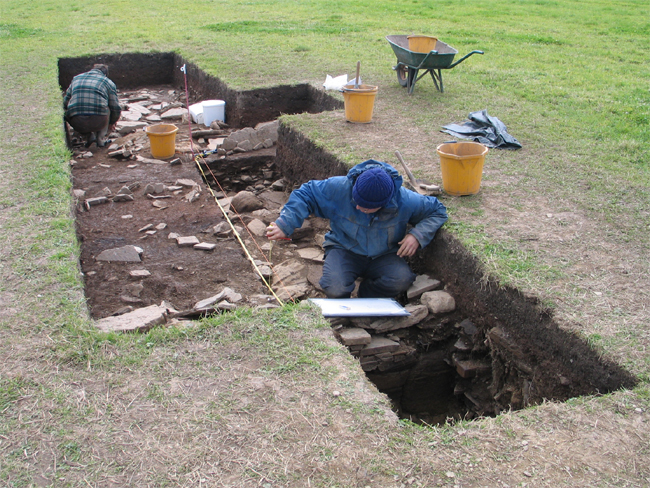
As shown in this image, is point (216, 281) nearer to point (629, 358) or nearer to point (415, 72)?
point (629, 358)

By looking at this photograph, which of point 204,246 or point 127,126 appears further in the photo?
point 127,126

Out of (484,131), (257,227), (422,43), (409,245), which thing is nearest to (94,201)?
(257,227)

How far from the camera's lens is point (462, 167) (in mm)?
4891

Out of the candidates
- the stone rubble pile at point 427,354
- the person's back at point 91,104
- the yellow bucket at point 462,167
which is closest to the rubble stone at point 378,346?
the stone rubble pile at point 427,354

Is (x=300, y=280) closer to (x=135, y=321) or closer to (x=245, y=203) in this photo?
(x=135, y=321)

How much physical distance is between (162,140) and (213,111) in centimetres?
167

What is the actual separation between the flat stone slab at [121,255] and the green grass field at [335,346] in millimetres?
573

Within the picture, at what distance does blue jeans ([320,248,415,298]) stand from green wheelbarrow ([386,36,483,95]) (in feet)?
14.5

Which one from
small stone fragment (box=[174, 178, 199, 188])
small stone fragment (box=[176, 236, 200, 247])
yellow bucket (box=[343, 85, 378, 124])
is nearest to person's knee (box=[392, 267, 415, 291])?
small stone fragment (box=[176, 236, 200, 247])

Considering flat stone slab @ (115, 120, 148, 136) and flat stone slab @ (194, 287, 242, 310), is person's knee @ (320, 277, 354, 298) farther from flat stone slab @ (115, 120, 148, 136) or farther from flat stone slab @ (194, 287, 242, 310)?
flat stone slab @ (115, 120, 148, 136)

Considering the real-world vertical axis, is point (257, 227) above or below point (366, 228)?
below

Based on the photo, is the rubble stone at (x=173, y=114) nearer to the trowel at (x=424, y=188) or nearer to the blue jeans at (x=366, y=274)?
the trowel at (x=424, y=188)

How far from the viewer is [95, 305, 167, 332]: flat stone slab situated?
3.53 metres

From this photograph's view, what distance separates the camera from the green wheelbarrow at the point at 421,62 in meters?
8.03
